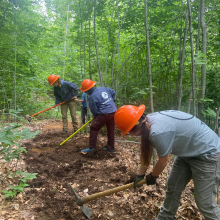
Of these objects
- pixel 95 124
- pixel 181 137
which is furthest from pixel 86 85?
pixel 181 137

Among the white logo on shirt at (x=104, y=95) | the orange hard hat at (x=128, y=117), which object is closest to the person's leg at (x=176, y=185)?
the orange hard hat at (x=128, y=117)

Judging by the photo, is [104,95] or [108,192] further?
[104,95]

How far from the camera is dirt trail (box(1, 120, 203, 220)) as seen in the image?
7.84ft

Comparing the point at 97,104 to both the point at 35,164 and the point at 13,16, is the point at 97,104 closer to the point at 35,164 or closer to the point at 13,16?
the point at 35,164

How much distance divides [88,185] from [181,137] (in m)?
2.02

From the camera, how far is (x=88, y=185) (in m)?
3.00

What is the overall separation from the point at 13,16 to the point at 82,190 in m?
4.95

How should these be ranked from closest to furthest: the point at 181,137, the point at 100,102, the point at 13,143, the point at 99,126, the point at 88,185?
the point at 181,137 < the point at 13,143 < the point at 88,185 < the point at 100,102 < the point at 99,126

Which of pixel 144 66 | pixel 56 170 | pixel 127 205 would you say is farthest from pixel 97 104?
pixel 144 66

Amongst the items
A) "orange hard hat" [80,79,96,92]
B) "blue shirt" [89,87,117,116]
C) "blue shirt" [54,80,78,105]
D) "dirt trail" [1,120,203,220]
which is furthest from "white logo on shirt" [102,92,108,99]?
"blue shirt" [54,80,78,105]

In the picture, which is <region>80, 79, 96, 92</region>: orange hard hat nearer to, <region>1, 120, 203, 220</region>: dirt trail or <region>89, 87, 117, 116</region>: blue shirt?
<region>89, 87, 117, 116</region>: blue shirt

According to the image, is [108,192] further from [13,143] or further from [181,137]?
[13,143]

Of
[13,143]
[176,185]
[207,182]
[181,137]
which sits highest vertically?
[181,137]

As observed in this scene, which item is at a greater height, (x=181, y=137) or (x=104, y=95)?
(x=104, y=95)
